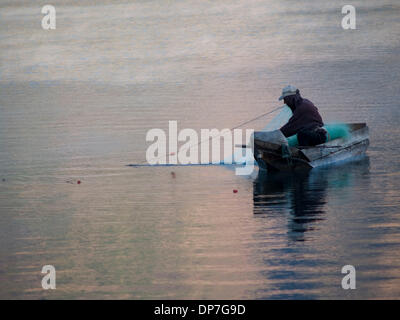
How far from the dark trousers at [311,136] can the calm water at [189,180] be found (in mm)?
682

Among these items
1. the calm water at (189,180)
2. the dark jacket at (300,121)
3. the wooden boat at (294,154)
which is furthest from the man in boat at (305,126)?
the calm water at (189,180)

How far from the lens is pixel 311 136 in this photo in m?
18.4

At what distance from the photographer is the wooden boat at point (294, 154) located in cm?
1791

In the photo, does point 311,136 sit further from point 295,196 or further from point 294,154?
point 295,196

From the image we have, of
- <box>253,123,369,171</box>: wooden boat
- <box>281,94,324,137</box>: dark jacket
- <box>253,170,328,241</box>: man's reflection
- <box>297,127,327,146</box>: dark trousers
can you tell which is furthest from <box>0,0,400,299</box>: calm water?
<box>281,94,324,137</box>: dark jacket

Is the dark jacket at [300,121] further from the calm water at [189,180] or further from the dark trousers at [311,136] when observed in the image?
the calm water at [189,180]

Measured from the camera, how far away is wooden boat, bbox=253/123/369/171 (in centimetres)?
1791

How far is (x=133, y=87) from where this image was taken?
37.8 meters

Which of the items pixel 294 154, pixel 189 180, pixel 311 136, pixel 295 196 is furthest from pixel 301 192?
pixel 189 180

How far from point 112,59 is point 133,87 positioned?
8.43 meters

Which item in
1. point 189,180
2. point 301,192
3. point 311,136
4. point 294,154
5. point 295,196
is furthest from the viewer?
point 311,136

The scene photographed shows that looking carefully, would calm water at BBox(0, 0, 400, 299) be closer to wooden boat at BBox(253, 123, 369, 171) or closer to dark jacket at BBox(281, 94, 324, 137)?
wooden boat at BBox(253, 123, 369, 171)

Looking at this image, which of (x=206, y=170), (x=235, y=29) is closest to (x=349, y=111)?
(x=206, y=170)

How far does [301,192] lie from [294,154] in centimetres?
199
